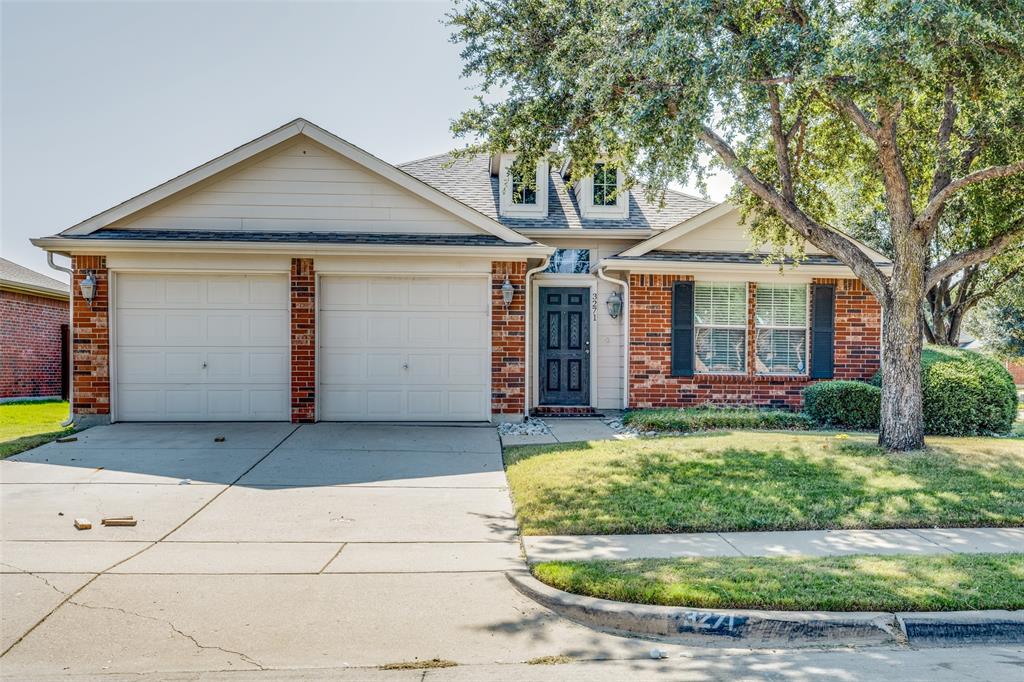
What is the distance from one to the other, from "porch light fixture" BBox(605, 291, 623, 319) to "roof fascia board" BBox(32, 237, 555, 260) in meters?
2.52

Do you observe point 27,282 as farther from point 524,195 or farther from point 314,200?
point 524,195

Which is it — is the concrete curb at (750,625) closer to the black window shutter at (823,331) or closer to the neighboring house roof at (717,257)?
the neighboring house roof at (717,257)

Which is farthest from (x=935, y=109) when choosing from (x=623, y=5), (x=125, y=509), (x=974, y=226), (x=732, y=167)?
(x=125, y=509)

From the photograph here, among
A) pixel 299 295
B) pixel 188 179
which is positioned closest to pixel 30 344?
pixel 188 179

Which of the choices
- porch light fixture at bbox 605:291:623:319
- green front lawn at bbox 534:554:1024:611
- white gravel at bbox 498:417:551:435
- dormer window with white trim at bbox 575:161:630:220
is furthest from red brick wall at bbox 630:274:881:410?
green front lawn at bbox 534:554:1024:611

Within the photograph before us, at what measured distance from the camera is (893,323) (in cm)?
880

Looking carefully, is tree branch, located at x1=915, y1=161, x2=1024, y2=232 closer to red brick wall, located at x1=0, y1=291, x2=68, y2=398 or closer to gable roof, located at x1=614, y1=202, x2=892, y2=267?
gable roof, located at x1=614, y1=202, x2=892, y2=267

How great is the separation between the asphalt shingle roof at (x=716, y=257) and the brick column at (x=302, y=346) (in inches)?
212

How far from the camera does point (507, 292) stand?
440 inches

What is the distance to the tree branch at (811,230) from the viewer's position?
9016mm

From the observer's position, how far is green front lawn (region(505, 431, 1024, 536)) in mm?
6137

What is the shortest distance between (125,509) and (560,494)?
4.14m

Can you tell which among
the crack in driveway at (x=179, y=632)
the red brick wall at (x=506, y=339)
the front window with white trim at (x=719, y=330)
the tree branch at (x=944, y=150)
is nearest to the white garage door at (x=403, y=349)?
the red brick wall at (x=506, y=339)

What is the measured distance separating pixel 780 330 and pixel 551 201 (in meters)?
5.20
